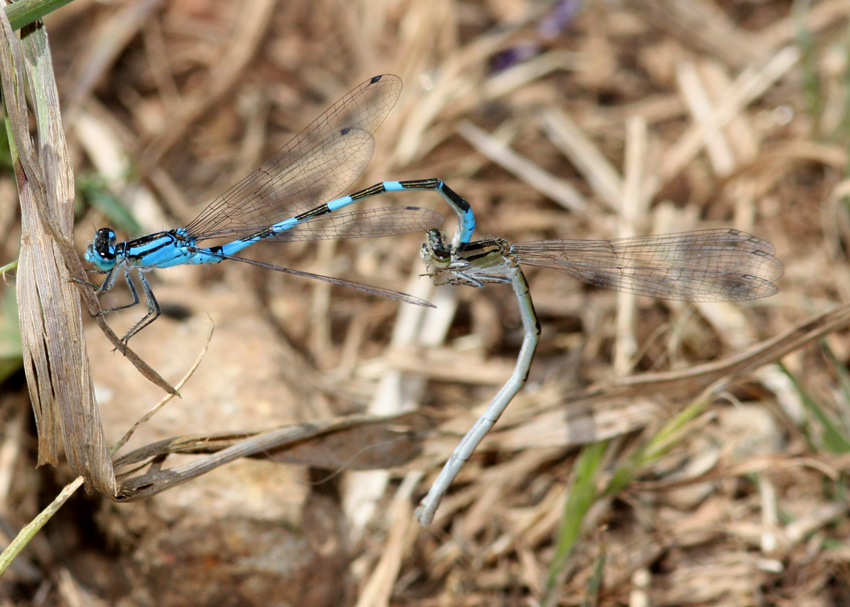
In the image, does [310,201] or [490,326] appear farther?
[490,326]

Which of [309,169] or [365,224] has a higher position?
[309,169]

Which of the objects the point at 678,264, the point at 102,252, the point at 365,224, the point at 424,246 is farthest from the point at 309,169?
the point at 678,264

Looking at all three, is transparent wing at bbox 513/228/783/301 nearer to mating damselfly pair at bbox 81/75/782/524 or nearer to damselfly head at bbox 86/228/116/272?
mating damselfly pair at bbox 81/75/782/524

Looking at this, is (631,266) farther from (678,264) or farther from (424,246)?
(424,246)

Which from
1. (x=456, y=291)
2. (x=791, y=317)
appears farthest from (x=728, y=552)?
(x=456, y=291)

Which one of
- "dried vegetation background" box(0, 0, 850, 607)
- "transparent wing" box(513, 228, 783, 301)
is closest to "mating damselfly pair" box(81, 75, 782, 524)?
"transparent wing" box(513, 228, 783, 301)
